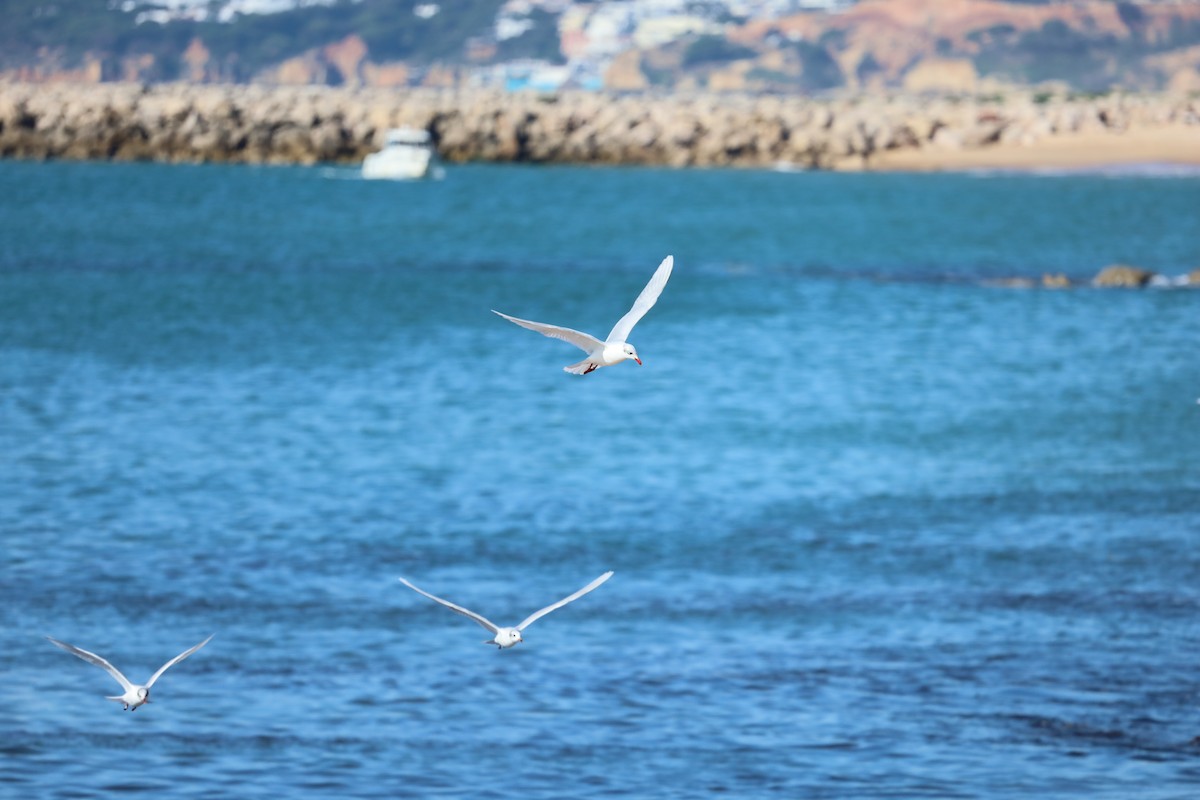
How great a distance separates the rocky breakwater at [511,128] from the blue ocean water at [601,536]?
55196mm

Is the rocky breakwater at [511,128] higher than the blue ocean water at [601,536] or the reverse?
higher

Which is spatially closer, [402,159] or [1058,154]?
[402,159]

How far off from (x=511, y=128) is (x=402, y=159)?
16.0 metres

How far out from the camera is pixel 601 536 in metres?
26.6

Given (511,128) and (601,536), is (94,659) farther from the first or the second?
(511,128)

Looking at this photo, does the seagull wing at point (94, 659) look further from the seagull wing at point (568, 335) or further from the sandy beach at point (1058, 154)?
the sandy beach at point (1058, 154)

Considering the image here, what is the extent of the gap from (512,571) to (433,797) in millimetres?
7569

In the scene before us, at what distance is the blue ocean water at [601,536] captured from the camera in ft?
59.3

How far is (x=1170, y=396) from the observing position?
4000cm

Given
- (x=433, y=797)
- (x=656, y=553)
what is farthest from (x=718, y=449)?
(x=433, y=797)

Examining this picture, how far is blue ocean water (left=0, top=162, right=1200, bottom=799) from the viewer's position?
18.1 m

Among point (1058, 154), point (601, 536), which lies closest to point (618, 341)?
point (601, 536)

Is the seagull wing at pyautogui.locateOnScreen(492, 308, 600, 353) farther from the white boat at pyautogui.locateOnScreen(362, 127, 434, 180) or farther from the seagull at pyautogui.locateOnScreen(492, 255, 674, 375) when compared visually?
the white boat at pyautogui.locateOnScreen(362, 127, 434, 180)

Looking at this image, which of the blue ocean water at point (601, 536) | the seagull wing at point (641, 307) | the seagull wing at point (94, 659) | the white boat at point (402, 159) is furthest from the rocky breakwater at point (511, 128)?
the seagull wing at point (94, 659)
